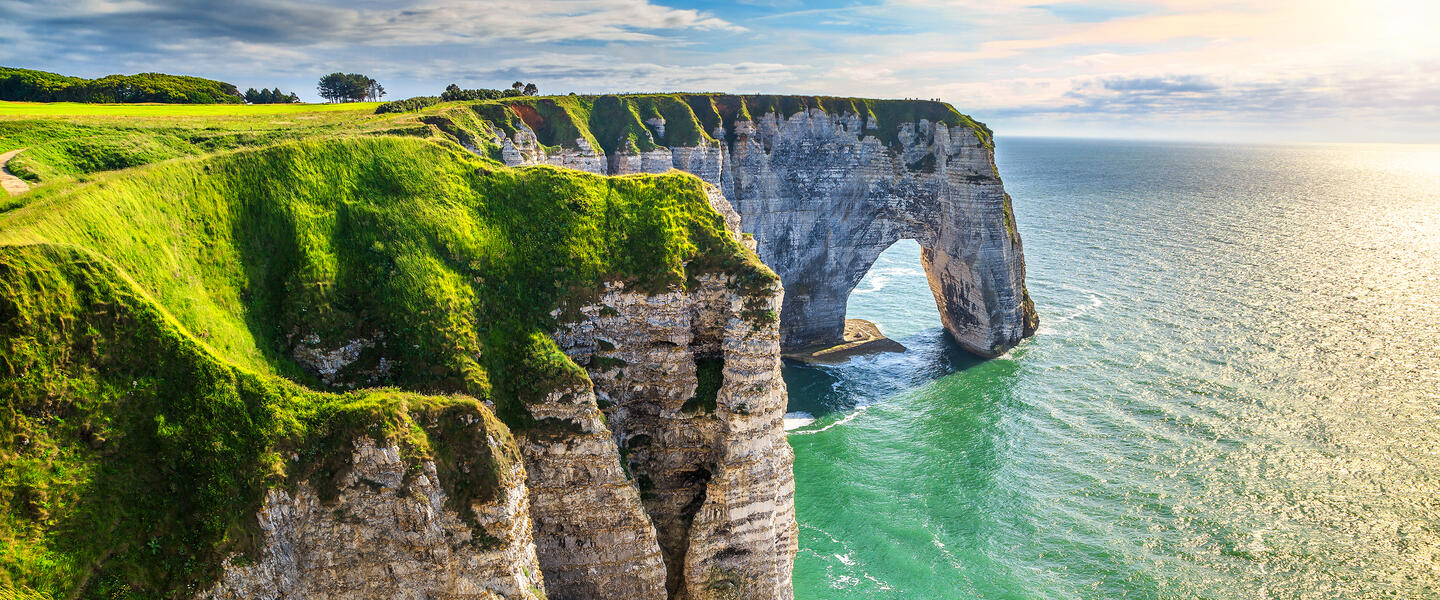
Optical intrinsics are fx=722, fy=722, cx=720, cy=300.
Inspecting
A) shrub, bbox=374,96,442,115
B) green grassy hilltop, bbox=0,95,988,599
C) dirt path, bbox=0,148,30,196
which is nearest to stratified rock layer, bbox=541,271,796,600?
green grassy hilltop, bbox=0,95,988,599

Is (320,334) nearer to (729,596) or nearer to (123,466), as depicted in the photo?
(123,466)

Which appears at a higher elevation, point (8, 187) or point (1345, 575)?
point (8, 187)

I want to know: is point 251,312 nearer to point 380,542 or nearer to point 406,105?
point 380,542

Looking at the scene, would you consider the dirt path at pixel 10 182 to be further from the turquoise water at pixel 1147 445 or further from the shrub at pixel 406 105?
the turquoise water at pixel 1147 445

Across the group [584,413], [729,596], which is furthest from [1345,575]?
[584,413]

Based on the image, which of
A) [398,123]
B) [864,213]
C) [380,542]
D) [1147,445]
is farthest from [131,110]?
[1147,445]

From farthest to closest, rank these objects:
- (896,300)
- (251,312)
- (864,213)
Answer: (896,300) < (864,213) < (251,312)

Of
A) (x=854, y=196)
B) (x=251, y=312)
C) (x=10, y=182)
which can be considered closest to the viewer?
(x=251, y=312)

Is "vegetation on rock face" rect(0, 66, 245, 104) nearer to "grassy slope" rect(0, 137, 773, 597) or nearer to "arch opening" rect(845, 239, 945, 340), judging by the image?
"grassy slope" rect(0, 137, 773, 597)
